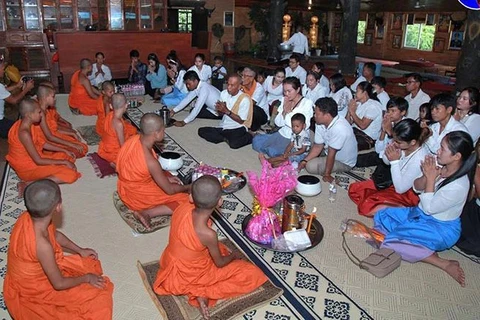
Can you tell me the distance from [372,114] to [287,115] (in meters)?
1.31

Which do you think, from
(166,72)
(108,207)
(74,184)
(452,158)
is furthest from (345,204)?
(166,72)

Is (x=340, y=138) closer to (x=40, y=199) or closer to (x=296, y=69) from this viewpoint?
(x=40, y=199)

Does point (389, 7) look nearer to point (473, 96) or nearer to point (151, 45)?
point (151, 45)

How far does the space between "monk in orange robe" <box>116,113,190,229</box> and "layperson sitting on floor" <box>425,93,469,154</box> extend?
3069 mm

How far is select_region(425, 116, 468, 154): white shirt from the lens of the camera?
4754 mm

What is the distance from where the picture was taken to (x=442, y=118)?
4.80 metres

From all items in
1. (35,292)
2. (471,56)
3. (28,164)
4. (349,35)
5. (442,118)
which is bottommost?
(35,292)

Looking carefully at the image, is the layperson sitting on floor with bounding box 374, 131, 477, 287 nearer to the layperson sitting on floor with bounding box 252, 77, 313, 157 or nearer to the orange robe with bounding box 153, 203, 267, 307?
the orange robe with bounding box 153, 203, 267, 307

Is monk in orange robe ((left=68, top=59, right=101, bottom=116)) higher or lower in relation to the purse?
higher

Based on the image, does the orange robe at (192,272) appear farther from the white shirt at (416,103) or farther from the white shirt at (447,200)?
the white shirt at (416,103)

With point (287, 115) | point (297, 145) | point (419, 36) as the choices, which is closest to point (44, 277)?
point (297, 145)

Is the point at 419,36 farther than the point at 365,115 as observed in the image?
Yes

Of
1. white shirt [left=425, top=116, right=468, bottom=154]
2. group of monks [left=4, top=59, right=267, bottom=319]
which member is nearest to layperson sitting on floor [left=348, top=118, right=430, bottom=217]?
white shirt [left=425, top=116, right=468, bottom=154]

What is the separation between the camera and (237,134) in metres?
6.32
